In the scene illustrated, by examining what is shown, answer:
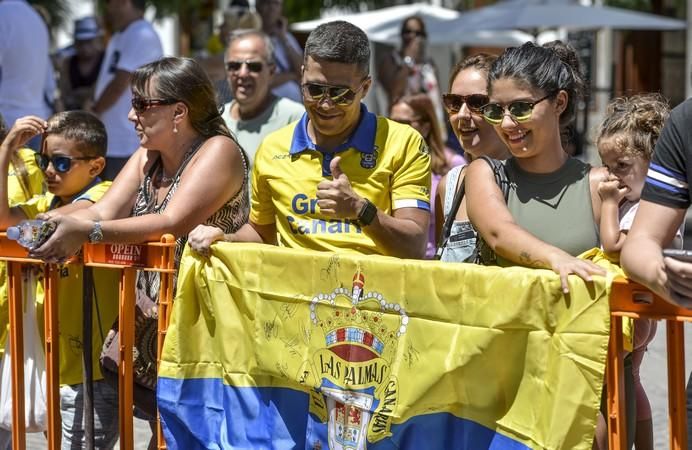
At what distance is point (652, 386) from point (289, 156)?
338 cm

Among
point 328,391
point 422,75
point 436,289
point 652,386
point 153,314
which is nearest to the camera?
point 436,289

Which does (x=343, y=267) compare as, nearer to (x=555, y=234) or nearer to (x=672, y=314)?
(x=555, y=234)

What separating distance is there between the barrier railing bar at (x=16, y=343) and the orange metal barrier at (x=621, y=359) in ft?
7.40

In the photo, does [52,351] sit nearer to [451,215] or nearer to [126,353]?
[126,353]

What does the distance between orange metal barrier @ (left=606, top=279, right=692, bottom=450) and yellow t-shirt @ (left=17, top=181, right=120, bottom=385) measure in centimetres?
213

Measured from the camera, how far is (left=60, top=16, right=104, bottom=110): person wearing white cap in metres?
10.5

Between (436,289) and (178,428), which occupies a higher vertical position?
(436,289)

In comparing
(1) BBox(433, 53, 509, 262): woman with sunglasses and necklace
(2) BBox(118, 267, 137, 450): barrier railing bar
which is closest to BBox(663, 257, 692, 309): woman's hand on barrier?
(1) BBox(433, 53, 509, 262): woman with sunglasses and necklace

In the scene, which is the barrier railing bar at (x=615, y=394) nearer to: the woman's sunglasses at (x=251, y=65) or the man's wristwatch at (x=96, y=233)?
the man's wristwatch at (x=96, y=233)

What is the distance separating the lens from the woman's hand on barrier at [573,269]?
3289 mm

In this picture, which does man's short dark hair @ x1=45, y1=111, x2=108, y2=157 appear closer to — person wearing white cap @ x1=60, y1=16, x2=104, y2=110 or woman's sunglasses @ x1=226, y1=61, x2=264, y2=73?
woman's sunglasses @ x1=226, y1=61, x2=264, y2=73

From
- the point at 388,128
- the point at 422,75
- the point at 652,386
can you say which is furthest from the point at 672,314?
the point at 422,75

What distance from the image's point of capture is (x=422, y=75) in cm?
1187

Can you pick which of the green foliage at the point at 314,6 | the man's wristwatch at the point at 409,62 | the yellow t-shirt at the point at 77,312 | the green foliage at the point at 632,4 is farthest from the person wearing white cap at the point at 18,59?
the green foliage at the point at 314,6
